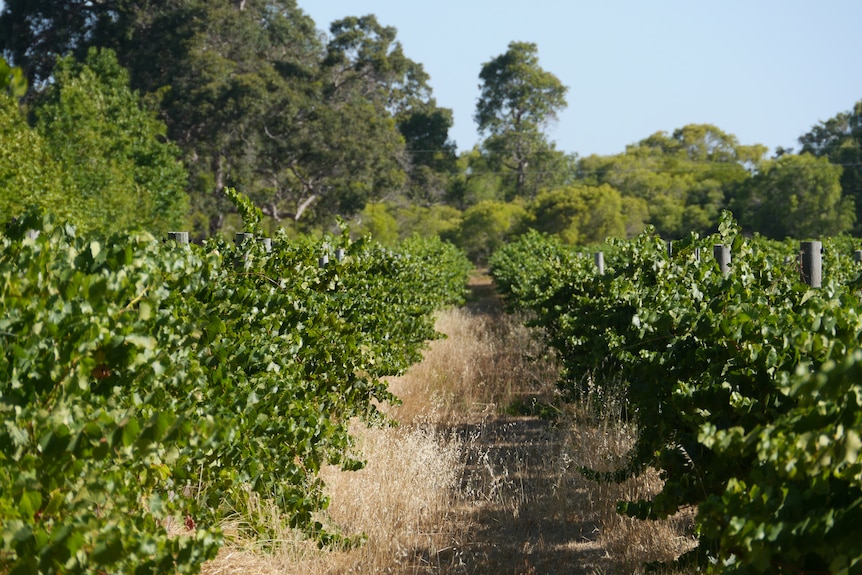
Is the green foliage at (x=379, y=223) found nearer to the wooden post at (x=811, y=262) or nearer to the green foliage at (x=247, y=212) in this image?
the green foliage at (x=247, y=212)

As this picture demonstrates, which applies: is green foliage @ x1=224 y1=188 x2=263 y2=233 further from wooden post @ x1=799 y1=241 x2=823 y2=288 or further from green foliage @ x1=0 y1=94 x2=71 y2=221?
green foliage @ x1=0 y1=94 x2=71 y2=221

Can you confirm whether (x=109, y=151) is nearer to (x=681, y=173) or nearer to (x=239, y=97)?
(x=239, y=97)

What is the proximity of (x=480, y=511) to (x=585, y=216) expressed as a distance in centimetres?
5543

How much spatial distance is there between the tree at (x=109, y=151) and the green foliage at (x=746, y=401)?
21.7 metres

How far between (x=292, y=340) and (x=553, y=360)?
24.7ft

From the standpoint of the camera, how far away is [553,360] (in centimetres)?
1298

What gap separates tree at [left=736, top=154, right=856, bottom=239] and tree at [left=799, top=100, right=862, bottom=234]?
1216 mm

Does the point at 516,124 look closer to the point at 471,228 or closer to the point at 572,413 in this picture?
the point at 471,228

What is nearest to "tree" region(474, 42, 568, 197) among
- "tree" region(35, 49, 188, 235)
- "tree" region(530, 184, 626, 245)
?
"tree" region(530, 184, 626, 245)

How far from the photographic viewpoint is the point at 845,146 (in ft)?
225

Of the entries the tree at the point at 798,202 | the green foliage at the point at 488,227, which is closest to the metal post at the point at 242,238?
the tree at the point at 798,202

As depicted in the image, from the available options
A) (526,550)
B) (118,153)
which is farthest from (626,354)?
(118,153)

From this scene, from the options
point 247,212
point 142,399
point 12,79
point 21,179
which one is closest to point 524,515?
point 247,212

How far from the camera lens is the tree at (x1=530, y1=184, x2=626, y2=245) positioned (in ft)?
201
